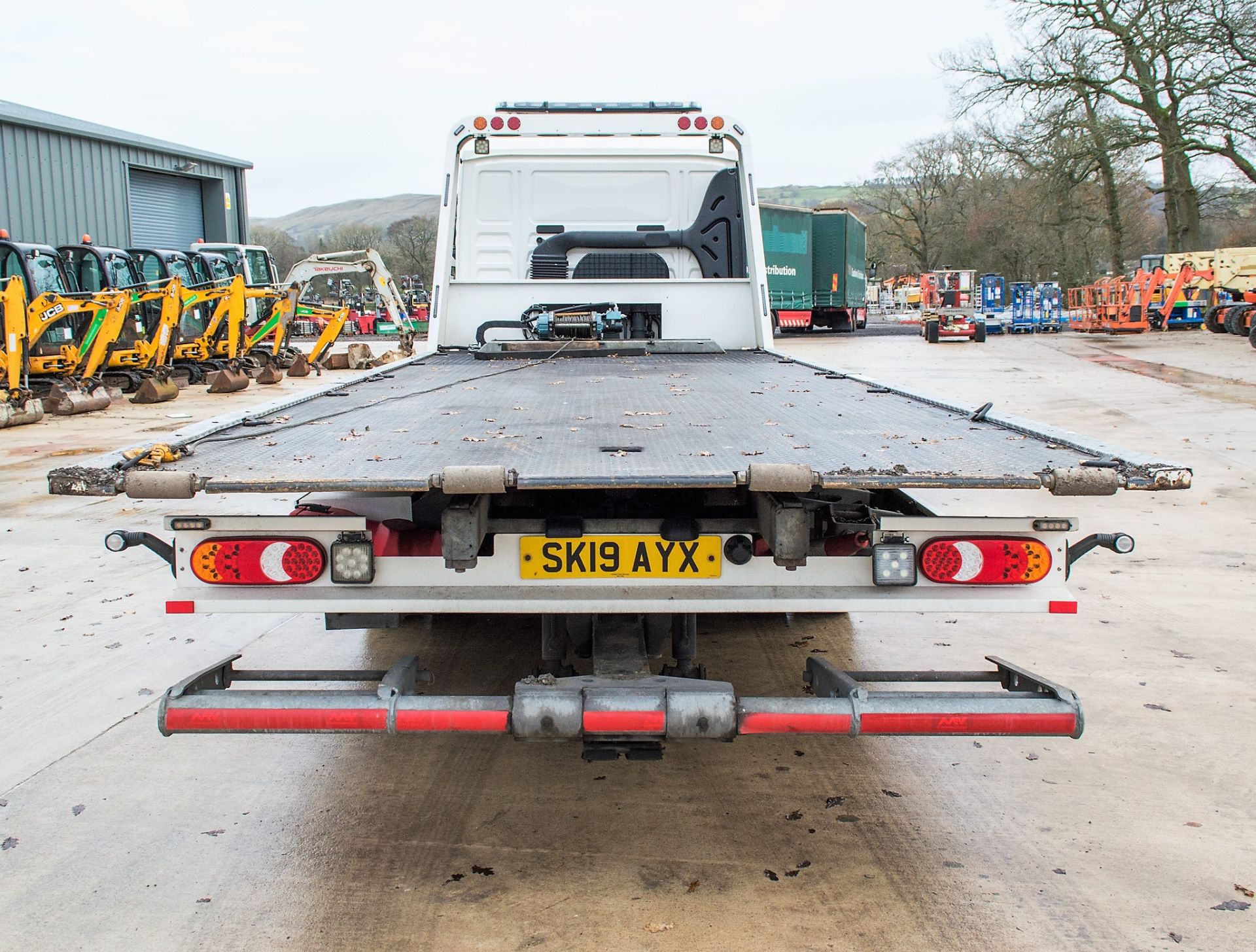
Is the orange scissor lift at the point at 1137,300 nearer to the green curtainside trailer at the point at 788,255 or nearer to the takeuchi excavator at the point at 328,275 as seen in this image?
the green curtainside trailer at the point at 788,255

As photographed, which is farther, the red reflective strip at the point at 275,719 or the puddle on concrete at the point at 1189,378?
the puddle on concrete at the point at 1189,378

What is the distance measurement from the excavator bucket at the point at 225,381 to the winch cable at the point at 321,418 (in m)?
13.9

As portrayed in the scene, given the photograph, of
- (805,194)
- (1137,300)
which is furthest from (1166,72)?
Answer: (805,194)

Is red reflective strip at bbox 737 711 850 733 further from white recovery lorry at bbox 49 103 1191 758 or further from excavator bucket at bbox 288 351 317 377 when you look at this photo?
excavator bucket at bbox 288 351 317 377

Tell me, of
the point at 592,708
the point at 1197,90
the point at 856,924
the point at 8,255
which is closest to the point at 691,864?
the point at 856,924

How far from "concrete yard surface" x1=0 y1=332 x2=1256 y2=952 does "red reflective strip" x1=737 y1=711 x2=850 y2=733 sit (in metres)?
0.54

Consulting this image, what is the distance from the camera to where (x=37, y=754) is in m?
3.75

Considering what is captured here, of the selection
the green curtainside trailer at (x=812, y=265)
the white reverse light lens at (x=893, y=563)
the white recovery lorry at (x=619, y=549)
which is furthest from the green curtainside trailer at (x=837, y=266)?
the white reverse light lens at (x=893, y=563)

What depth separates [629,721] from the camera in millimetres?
2631

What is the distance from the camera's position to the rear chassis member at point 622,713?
2639 millimetres

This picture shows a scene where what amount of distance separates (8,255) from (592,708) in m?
16.7

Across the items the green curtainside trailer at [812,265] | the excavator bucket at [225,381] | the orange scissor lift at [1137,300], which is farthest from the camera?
the green curtainside trailer at [812,265]

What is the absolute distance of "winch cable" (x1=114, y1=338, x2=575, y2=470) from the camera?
2992 millimetres

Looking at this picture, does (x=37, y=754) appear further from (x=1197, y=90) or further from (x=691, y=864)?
(x=1197, y=90)
